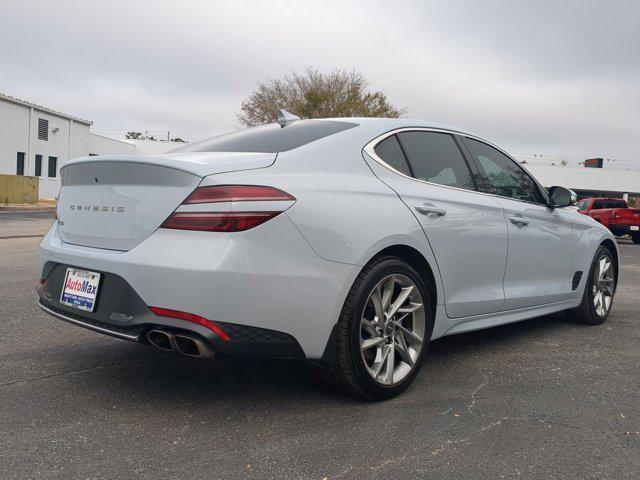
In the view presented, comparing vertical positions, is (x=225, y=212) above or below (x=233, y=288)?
above

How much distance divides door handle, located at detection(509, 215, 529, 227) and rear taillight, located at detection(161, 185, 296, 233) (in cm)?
209

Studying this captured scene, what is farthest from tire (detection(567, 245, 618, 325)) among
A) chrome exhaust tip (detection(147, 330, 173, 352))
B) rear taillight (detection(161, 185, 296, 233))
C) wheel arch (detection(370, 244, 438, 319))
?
chrome exhaust tip (detection(147, 330, 173, 352))

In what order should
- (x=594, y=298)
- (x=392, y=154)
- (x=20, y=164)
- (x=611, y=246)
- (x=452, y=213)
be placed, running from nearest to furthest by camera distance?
(x=392, y=154)
(x=452, y=213)
(x=594, y=298)
(x=611, y=246)
(x=20, y=164)

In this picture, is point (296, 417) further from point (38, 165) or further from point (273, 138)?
point (38, 165)

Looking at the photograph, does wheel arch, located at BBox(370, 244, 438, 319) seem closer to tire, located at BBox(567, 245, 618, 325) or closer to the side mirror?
the side mirror

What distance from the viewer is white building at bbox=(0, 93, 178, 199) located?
3219 cm

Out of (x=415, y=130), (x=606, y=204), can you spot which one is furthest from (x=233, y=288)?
(x=606, y=204)

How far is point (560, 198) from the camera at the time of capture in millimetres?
4895

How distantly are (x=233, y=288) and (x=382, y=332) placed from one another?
0.96 m

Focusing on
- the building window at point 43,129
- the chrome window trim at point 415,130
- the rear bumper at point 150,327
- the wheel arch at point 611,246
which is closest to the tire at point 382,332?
the rear bumper at point 150,327

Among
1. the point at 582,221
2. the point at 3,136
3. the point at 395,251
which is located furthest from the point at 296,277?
the point at 3,136

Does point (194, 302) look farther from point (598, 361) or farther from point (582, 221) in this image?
point (582, 221)

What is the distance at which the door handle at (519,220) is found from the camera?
4184 millimetres

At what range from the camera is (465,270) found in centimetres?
371
